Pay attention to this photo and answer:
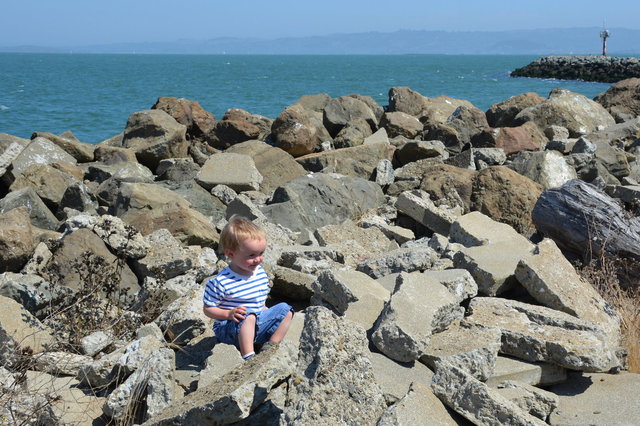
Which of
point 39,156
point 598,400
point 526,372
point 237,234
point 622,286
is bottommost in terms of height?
point 622,286

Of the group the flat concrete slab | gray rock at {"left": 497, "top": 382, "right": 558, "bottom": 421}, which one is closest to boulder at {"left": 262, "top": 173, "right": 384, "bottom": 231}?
the flat concrete slab

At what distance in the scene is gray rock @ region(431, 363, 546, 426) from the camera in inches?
140

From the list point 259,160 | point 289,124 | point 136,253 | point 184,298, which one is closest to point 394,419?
point 184,298

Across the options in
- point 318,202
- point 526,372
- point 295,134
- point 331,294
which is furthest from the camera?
point 295,134

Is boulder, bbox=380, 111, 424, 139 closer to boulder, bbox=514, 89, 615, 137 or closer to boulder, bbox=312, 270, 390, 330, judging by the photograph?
boulder, bbox=514, 89, 615, 137

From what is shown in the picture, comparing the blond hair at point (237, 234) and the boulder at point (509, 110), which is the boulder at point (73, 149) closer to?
the boulder at point (509, 110)

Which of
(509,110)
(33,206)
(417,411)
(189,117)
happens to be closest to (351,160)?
(189,117)

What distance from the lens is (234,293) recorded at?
4438 millimetres

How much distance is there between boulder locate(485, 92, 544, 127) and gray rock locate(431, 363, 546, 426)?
13.2 metres

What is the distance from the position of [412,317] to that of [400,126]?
36.0 feet

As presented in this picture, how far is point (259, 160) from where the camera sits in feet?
37.6

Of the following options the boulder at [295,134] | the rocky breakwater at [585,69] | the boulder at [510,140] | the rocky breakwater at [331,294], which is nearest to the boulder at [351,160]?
the rocky breakwater at [331,294]

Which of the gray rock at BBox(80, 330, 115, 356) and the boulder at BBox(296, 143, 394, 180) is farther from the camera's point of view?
the boulder at BBox(296, 143, 394, 180)

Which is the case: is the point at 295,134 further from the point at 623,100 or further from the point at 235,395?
the point at 235,395
